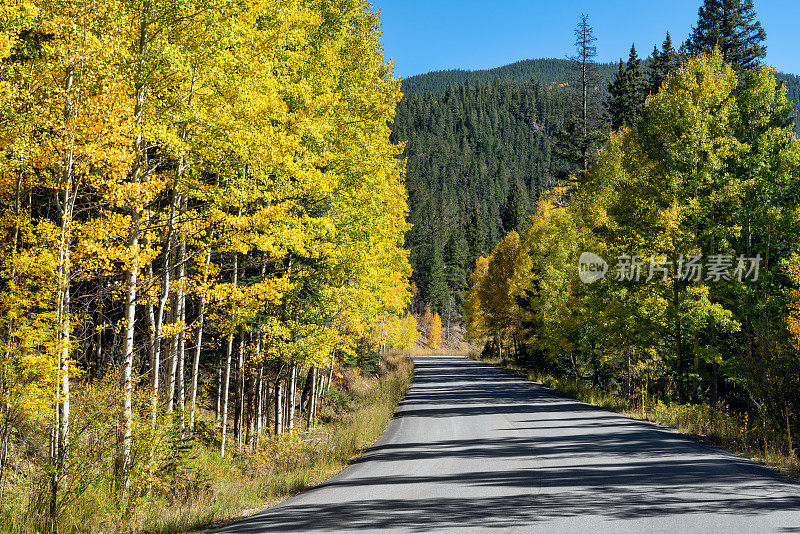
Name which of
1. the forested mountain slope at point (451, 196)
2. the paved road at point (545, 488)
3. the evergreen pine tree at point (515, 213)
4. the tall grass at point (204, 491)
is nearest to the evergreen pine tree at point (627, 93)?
the forested mountain slope at point (451, 196)

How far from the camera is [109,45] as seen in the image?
26.8 feet

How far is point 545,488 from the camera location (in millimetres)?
8609

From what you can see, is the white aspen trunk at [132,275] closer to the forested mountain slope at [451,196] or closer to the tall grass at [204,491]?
the tall grass at [204,491]

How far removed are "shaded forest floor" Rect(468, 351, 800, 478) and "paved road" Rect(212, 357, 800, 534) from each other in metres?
0.59

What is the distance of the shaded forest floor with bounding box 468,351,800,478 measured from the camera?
34.9 ft

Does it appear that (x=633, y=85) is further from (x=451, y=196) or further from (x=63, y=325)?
(x=451, y=196)

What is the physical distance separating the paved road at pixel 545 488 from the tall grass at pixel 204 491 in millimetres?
777

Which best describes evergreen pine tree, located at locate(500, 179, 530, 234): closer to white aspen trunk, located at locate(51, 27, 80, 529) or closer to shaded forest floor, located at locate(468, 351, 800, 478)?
shaded forest floor, located at locate(468, 351, 800, 478)

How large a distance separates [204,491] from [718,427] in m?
12.8

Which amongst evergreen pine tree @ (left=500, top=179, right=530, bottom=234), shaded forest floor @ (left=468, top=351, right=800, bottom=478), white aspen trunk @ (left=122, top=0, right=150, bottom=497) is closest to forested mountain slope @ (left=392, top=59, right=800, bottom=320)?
evergreen pine tree @ (left=500, top=179, right=530, bottom=234)

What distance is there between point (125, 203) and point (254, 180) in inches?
122

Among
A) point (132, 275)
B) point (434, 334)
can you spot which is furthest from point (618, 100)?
point (434, 334)

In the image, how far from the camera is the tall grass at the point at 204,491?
7332 mm

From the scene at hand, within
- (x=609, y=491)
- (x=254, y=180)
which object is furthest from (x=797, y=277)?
(x=254, y=180)
